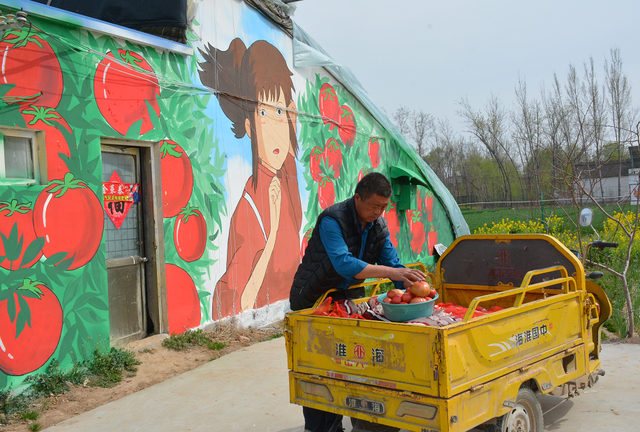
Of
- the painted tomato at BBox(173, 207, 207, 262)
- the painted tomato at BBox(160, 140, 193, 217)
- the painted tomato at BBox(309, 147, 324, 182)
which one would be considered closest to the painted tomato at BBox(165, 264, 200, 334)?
the painted tomato at BBox(173, 207, 207, 262)

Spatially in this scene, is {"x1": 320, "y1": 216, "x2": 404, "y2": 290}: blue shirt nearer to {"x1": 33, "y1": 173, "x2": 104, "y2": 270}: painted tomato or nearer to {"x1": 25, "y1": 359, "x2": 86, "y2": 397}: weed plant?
{"x1": 33, "y1": 173, "x2": 104, "y2": 270}: painted tomato

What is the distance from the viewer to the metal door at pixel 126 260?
618 cm

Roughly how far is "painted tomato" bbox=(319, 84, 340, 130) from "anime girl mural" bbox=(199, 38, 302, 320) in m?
0.99

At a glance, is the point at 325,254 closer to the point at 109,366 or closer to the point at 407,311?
the point at 407,311

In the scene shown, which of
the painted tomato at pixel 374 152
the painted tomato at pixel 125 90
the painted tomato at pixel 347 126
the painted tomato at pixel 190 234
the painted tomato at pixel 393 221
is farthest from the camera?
the painted tomato at pixel 393 221

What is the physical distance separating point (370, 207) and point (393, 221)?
335 inches

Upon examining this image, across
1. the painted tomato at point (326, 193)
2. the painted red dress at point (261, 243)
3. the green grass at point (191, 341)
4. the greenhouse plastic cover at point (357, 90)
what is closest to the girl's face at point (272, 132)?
the painted red dress at point (261, 243)

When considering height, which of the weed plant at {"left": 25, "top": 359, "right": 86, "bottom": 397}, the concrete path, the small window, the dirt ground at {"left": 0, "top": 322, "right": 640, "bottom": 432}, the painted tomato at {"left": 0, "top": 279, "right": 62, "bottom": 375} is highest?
the small window

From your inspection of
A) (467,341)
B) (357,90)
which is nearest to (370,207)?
(467,341)

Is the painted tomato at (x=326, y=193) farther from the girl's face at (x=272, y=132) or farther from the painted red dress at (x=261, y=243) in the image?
the girl's face at (x=272, y=132)

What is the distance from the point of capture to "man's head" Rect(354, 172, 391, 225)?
12.9 feet

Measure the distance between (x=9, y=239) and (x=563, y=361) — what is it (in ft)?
16.9

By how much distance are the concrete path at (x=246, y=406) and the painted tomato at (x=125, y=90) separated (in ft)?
10.2

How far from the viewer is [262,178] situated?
845 centimetres
